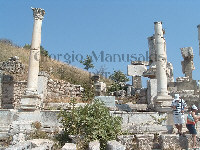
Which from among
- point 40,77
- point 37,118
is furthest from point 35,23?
point 37,118

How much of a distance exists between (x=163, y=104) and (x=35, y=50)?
23.3 ft

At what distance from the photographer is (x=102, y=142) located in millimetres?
5941

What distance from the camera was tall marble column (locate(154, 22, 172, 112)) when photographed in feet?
34.8

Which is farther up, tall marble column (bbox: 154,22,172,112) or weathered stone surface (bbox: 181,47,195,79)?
weathered stone surface (bbox: 181,47,195,79)

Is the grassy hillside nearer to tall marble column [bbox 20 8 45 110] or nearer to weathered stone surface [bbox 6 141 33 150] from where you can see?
tall marble column [bbox 20 8 45 110]

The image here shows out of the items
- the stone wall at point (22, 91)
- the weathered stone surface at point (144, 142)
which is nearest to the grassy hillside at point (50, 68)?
the stone wall at point (22, 91)

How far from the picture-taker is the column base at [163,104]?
10.4 metres

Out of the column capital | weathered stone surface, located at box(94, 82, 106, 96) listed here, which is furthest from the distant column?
weathered stone surface, located at box(94, 82, 106, 96)

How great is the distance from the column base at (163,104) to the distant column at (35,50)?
616 centimetres

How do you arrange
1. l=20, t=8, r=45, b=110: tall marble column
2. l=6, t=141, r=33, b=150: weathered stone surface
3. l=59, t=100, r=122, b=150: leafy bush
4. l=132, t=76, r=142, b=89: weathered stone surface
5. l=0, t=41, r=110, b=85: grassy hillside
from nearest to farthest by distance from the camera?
l=6, t=141, r=33, b=150: weathered stone surface
l=59, t=100, r=122, b=150: leafy bush
l=20, t=8, r=45, b=110: tall marble column
l=132, t=76, r=142, b=89: weathered stone surface
l=0, t=41, r=110, b=85: grassy hillside

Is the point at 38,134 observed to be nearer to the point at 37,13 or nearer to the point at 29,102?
the point at 29,102

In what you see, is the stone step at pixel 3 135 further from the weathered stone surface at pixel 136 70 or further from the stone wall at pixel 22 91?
the weathered stone surface at pixel 136 70

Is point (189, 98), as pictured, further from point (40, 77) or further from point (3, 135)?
point (3, 135)

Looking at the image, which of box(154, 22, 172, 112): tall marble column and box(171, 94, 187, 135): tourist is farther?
box(154, 22, 172, 112): tall marble column
